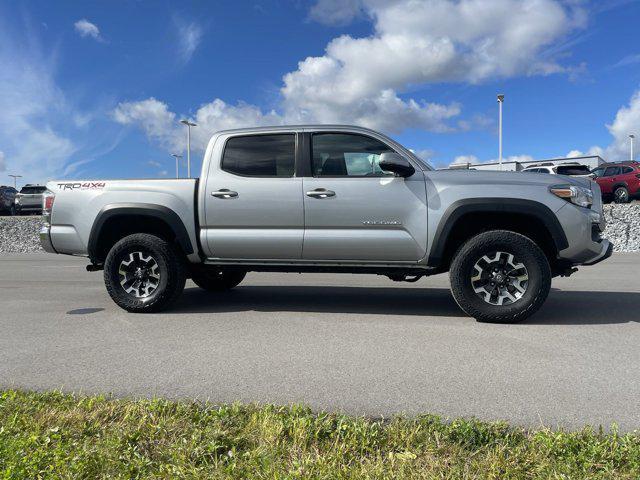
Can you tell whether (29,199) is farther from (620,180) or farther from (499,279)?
(620,180)

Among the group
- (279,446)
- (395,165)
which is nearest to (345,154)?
(395,165)

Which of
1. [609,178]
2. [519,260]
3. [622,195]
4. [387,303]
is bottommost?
[387,303]

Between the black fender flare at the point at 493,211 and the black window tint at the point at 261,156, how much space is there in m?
1.69

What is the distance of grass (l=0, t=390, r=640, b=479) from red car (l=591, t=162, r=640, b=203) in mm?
21528

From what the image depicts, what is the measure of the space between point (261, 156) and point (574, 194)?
3.21 meters

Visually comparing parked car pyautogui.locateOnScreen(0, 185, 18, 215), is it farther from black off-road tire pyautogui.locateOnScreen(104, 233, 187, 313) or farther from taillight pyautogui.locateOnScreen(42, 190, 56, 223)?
black off-road tire pyautogui.locateOnScreen(104, 233, 187, 313)

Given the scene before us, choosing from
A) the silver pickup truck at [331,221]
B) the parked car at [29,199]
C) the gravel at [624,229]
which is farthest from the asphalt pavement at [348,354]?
the parked car at [29,199]

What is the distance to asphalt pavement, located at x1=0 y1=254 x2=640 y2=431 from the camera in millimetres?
3057

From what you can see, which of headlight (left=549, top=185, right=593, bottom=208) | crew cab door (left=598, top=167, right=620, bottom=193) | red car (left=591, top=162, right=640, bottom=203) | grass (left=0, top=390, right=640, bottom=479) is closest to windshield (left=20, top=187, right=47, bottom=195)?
red car (left=591, top=162, right=640, bottom=203)

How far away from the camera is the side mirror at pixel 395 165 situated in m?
4.94

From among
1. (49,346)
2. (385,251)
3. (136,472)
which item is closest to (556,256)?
(385,251)

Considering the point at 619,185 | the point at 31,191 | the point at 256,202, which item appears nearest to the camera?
the point at 256,202

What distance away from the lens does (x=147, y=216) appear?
18.6 feet

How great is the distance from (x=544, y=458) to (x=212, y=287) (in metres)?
5.55
